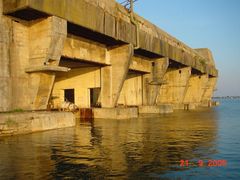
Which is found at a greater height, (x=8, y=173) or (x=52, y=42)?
(x=52, y=42)

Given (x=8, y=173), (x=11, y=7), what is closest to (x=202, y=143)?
(x=8, y=173)

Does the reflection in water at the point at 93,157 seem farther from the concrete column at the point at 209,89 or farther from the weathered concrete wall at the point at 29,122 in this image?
the concrete column at the point at 209,89

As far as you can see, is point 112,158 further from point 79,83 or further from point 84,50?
point 79,83

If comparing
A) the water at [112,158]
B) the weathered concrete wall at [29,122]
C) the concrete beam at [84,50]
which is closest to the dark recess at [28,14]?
the concrete beam at [84,50]

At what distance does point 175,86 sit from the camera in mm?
53312

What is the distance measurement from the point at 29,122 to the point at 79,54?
10884mm

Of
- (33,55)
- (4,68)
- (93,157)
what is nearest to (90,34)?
(33,55)

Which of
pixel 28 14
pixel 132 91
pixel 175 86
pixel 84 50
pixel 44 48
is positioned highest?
pixel 28 14

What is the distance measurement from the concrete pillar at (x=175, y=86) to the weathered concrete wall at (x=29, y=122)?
34.8 metres

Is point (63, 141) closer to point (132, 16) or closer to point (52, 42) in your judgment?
point (52, 42)

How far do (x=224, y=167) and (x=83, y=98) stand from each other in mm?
26088

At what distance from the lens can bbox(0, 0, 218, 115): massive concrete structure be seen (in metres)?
19.2

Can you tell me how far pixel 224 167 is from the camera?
9.35 m
